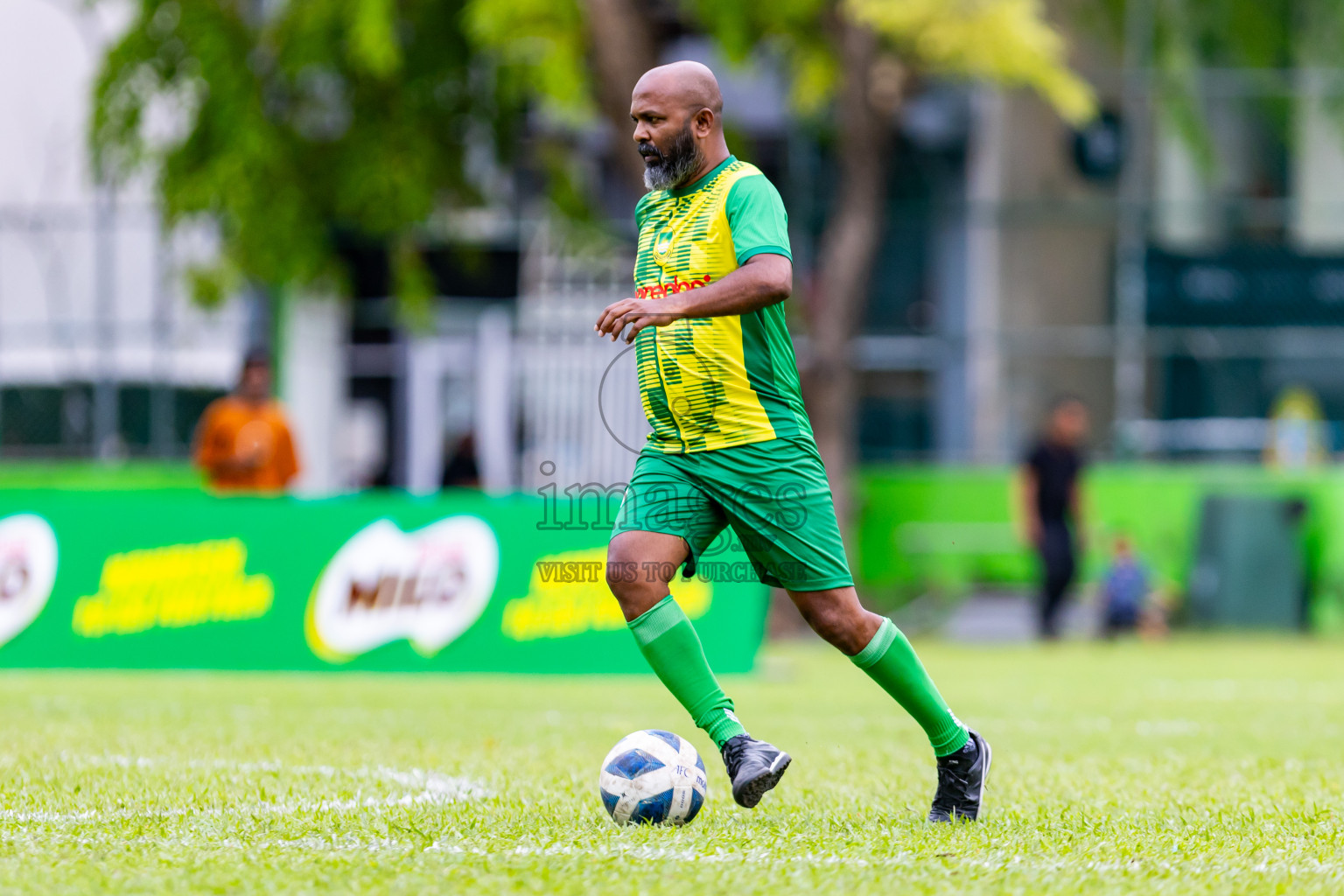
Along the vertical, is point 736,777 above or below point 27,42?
below

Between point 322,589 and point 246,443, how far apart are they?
180 centimetres

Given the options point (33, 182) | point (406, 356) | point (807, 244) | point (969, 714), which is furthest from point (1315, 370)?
point (33, 182)

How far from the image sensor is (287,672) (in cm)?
1037

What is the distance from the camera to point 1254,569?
16281 mm

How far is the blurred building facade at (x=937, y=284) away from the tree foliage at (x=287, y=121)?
1871 millimetres

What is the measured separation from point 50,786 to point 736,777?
2088mm

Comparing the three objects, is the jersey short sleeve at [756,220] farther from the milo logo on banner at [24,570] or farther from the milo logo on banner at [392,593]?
the milo logo on banner at [24,570]

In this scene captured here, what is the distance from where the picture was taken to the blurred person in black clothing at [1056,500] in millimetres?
14930

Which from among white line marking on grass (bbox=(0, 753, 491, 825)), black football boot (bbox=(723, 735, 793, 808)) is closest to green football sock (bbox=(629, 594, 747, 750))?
black football boot (bbox=(723, 735, 793, 808))

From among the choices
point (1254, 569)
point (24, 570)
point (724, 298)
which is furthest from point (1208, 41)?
point (724, 298)

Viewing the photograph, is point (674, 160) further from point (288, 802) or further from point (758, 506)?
point (288, 802)

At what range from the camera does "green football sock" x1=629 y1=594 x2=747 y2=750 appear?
4.45 meters

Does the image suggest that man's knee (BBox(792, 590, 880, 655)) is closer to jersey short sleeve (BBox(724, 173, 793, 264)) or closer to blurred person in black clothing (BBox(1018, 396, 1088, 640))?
jersey short sleeve (BBox(724, 173, 793, 264))

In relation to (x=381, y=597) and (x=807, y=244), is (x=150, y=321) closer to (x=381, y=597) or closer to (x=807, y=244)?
(x=807, y=244)
